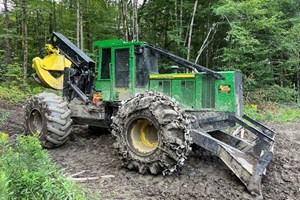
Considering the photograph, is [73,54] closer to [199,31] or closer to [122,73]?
[122,73]

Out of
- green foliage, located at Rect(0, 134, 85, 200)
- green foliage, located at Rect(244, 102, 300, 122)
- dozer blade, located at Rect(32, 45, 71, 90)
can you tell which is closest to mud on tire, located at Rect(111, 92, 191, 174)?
green foliage, located at Rect(0, 134, 85, 200)

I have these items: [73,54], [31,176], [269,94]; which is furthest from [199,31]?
[31,176]

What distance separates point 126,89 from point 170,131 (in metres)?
1.84

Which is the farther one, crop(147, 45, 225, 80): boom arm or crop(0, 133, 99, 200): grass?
crop(147, 45, 225, 80): boom arm

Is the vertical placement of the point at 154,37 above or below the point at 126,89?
above

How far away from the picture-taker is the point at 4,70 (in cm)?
1562

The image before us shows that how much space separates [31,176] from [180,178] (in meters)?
2.41

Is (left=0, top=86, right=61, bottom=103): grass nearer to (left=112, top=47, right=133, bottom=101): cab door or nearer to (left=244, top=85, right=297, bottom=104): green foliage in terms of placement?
(left=112, top=47, right=133, bottom=101): cab door

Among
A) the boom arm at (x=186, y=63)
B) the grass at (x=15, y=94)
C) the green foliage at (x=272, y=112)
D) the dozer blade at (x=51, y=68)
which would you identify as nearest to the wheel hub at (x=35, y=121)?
the dozer blade at (x=51, y=68)

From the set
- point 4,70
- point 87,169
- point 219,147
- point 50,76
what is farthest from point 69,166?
point 4,70

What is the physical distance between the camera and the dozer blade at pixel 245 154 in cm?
414

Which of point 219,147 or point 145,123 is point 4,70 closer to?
point 145,123

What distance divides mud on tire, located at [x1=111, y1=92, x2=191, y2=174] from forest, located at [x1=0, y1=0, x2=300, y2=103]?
9.21 meters

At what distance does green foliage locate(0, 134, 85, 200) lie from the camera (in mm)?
2725
